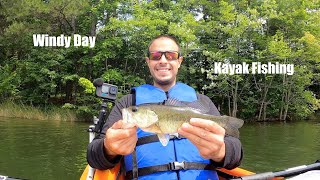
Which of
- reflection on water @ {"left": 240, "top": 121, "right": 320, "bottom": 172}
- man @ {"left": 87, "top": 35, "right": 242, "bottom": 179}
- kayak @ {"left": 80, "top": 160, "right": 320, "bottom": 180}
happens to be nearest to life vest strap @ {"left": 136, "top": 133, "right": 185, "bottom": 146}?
man @ {"left": 87, "top": 35, "right": 242, "bottom": 179}

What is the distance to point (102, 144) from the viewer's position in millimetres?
2439

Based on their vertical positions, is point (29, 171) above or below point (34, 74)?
below

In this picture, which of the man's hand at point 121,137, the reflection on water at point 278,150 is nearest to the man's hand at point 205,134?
the man's hand at point 121,137

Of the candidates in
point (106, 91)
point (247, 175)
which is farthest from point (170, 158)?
point (106, 91)

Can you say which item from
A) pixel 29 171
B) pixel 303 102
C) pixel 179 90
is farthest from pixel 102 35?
pixel 179 90

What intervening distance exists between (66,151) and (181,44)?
1175 centimetres

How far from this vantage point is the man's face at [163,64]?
2902mm

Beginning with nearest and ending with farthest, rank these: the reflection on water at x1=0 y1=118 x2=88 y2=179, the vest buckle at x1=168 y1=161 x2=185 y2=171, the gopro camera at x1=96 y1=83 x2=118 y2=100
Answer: the vest buckle at x1=168 y1=161 x2=185 y2=171
the gopro camera at x1=96 y1=83 x2=118 y2=100
the reflection on water at x1=0 y1=118 x2=88 y2=179

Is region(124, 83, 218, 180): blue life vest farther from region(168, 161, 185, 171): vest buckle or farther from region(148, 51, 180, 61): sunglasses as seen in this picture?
region(148, 51, 180, 61): sunglasses

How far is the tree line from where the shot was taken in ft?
68.7

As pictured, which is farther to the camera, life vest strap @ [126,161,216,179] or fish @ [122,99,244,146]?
life vest strap @ [126,161,216,179]

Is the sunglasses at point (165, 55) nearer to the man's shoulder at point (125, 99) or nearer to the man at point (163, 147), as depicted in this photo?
the man at point (163, 147)

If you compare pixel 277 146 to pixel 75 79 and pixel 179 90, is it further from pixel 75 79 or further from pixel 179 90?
pixel 75 79

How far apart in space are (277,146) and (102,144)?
10678 millimetres
